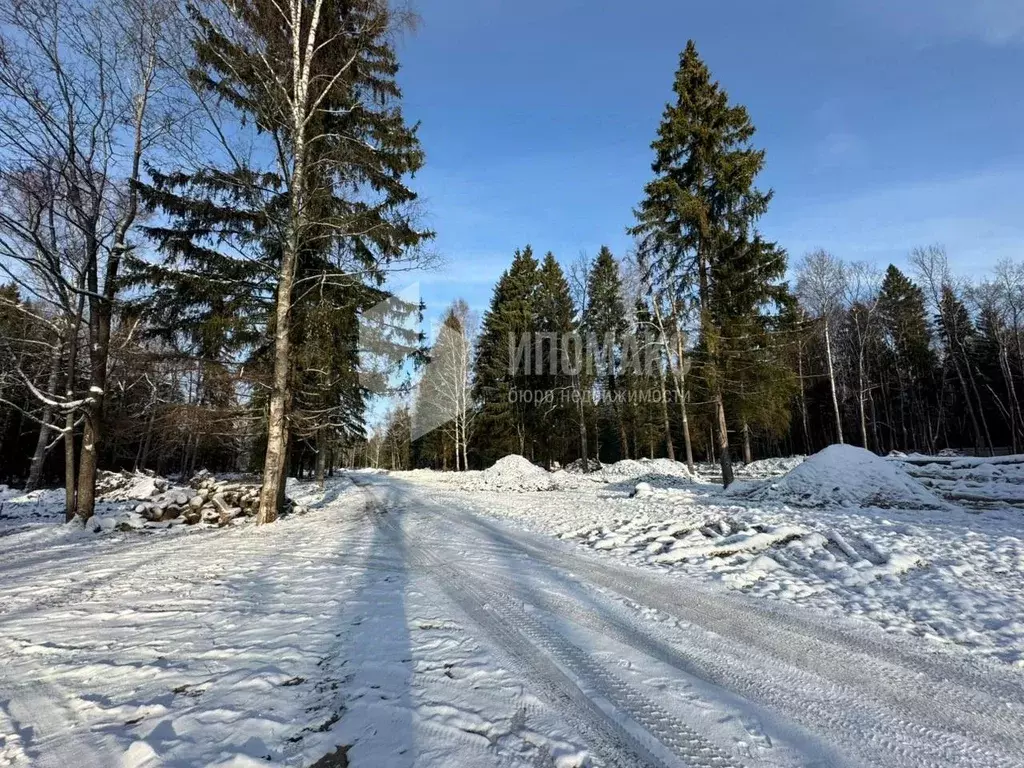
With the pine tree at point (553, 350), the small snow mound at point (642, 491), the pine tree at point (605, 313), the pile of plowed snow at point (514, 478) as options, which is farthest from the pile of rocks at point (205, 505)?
the pine tree at point (605, 313)

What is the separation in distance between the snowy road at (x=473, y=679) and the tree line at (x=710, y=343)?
37.9 ft

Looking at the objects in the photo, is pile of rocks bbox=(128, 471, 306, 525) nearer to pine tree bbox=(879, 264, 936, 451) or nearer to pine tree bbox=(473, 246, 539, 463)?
pine tree bbox=(473, 246, 539, 463)

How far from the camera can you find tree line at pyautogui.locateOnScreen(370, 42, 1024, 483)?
47.7 ft

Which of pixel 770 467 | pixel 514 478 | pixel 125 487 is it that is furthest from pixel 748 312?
pixel 125 487

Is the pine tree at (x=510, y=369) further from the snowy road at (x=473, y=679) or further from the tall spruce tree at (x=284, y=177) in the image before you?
the snowy road at (x=473, y=679)

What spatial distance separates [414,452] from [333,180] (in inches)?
2147

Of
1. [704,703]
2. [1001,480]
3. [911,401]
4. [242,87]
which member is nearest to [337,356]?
[242,87]

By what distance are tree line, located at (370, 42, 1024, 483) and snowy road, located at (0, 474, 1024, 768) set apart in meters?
11.6

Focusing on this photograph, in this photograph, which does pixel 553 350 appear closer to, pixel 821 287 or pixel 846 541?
pixel 821 287

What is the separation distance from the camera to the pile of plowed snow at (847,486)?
Answer: 9594 mm

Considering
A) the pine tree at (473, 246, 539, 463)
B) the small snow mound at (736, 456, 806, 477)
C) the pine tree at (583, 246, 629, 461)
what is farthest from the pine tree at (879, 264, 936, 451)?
the pine tree at (473, 246, 539, 463)

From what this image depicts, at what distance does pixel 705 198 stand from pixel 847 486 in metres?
9.34

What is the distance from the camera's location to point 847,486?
10.3m

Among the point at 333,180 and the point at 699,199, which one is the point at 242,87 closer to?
the point at 333,180
